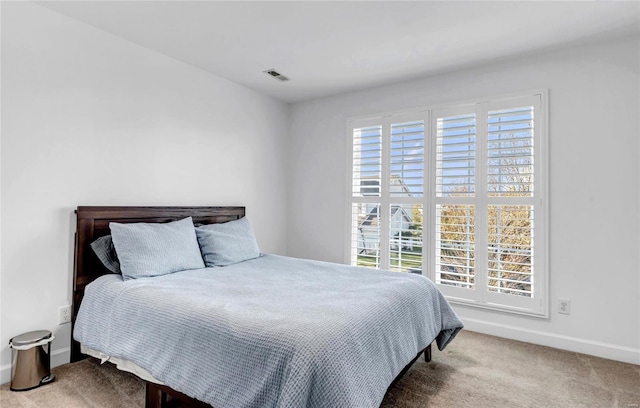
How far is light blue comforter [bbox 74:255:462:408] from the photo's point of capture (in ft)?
4.46

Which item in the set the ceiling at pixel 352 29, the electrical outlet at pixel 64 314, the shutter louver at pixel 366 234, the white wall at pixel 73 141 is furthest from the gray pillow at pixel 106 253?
the shutter louver at pixel 366 234

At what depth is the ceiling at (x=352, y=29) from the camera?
7.41 feet

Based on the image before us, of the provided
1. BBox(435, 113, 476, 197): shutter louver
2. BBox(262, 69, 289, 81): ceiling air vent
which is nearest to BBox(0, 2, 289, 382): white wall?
BBox(262, 69, 289, 81): ceiling air vent

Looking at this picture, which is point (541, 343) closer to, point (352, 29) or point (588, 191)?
point (588, 191)

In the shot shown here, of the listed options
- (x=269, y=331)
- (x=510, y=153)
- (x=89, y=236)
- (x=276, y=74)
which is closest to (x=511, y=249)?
(x=510, y=153)

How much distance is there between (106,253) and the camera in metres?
2.42

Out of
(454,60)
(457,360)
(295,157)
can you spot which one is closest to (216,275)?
(457,360)

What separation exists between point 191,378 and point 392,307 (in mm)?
1055

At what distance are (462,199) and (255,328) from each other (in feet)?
7.90

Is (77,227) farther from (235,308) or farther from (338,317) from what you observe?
(338,317)

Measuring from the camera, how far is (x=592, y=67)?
8.89 feet

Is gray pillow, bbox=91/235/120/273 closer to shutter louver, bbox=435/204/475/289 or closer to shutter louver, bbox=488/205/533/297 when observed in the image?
shutter louver, bbox=435/204/475/289

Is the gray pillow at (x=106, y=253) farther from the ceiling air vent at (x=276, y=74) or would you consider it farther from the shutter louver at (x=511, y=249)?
the shutter louver at (x=511, y=249)

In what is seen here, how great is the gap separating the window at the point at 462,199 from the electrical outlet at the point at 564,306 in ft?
0.38
